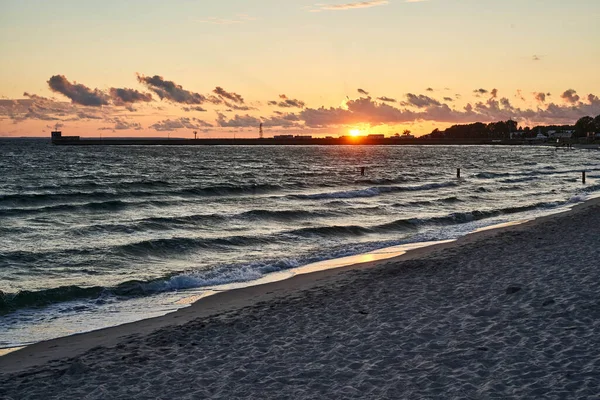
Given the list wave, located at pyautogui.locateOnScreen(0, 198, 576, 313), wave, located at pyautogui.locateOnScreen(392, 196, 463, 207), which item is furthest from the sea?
wave, located at pyautogui.locateOnScreen(392, 196, 463, 207)

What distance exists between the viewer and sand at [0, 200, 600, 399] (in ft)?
25.9

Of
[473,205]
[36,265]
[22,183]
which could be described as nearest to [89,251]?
[36,265]

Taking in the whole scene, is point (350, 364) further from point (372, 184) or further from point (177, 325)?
point (372, 184)

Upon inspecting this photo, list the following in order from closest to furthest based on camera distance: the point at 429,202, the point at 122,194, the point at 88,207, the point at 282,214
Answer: the point at 282,214 < the point at 88,207 < the point at 429,202 < the point at 122,194

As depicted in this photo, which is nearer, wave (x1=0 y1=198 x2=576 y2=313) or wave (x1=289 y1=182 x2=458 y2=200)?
wave (x1=0 y1=198 x2=576 y2=313)

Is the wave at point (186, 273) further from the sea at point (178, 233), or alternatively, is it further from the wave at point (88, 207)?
the wave at point (88, 207)

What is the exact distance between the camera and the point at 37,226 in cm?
2739

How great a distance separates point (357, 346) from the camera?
31.3ft

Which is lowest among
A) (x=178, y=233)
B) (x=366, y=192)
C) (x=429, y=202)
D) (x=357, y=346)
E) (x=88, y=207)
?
(x=429, y=202)

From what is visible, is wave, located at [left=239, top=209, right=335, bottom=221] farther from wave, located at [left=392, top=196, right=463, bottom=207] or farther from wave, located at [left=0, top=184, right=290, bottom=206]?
wave, located at [left=0, top=184, right=290, bottom=206]

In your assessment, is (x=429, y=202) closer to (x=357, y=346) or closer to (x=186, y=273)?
(x=186, y=273)

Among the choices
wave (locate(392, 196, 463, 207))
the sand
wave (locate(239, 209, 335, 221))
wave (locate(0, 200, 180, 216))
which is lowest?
wave (locate(392, 196, 463, 207))

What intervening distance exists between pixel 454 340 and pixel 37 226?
23253 mm

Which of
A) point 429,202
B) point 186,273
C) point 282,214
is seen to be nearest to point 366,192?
point 429,202
